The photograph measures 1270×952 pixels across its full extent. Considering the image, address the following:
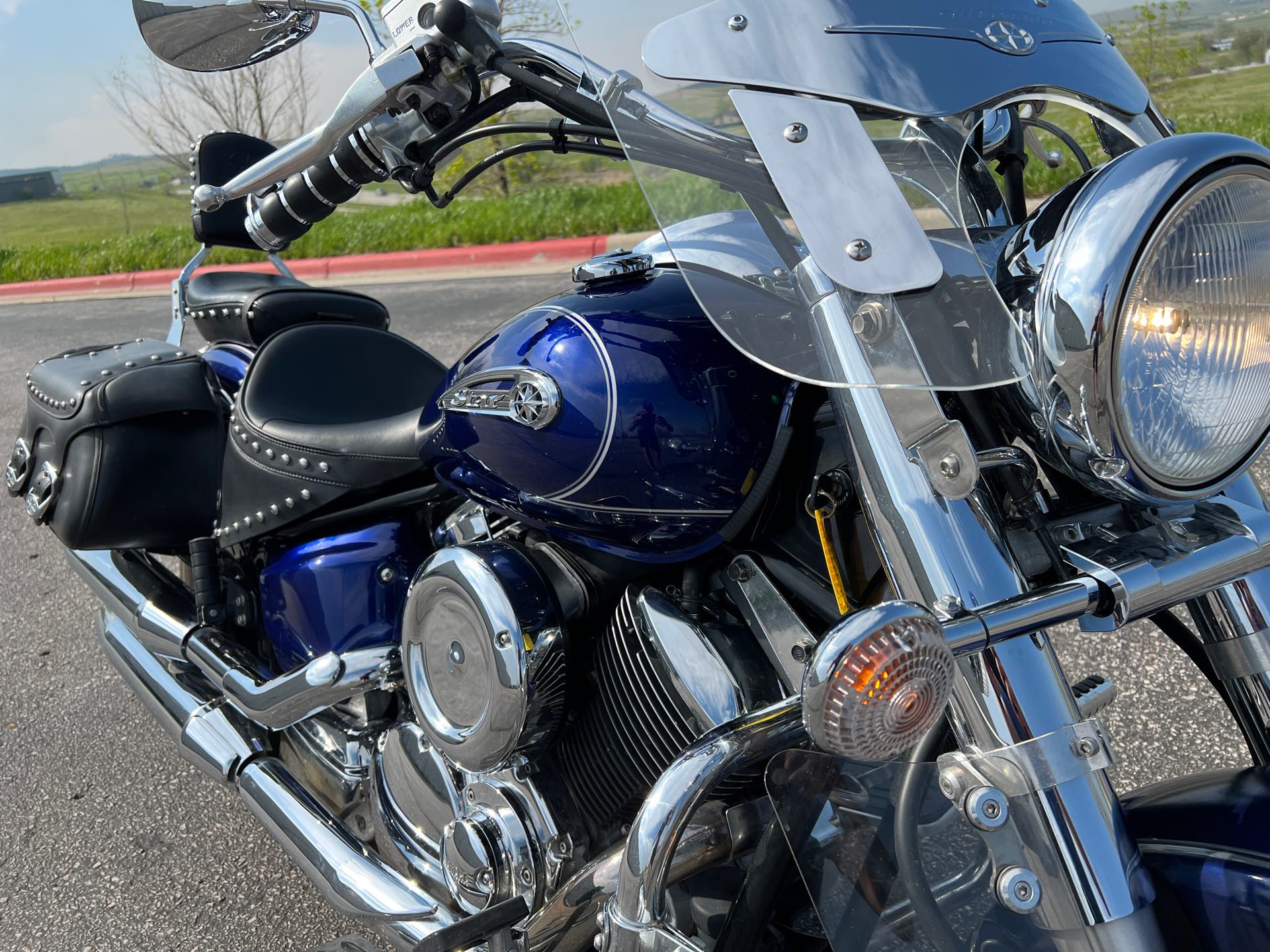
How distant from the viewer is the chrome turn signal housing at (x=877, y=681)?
0.88m

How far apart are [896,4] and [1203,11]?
24.8 inches

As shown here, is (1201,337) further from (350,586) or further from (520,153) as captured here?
(350,586)

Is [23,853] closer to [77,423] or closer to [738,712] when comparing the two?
[77,423]

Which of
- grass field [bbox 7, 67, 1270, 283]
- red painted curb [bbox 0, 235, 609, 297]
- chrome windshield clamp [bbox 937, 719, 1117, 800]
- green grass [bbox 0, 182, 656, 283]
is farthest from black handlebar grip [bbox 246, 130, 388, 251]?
red painted curb [bbox 0, 235, 609, 297]

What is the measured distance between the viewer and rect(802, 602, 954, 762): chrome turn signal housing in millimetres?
883

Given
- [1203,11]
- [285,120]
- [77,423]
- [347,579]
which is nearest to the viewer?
[1203,11]

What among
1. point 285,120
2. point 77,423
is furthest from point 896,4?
point 285,120

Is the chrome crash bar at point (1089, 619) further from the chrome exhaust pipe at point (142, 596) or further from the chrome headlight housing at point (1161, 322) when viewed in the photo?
the chrome exhaust pipe at point (142, 596)

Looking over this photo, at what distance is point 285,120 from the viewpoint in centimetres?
1341

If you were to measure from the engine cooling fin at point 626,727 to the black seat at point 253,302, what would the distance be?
107 cm

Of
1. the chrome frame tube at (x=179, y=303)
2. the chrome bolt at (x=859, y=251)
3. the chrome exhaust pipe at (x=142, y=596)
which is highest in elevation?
the chrome bolt at (x=859, y=251)

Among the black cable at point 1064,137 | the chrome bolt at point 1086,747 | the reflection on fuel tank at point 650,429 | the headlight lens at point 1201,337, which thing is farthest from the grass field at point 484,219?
the chrome bolt at point 1086,747

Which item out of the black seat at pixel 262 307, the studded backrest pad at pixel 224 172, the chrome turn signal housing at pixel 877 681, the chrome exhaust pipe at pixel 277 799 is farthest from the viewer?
the black seat at pixel 262 307

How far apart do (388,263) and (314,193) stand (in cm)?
767
